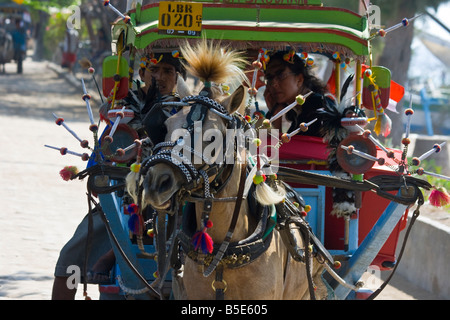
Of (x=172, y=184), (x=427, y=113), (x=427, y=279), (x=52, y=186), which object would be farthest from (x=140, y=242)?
(x=427, y=113)

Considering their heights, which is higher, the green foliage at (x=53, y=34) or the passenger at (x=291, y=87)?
the green foliage at (x=53, y=34)

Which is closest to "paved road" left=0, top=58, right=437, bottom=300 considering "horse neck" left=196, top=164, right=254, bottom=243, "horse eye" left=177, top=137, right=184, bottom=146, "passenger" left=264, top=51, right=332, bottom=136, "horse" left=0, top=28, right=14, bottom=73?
"passenger" left=264, top=51, right=332, bottom=136

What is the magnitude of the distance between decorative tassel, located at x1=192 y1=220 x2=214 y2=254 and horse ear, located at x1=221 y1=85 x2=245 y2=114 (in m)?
0.64

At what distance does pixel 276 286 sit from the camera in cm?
462

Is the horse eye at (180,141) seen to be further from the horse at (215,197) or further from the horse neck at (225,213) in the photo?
the horse neck at (225,213)

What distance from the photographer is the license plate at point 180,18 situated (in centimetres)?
530

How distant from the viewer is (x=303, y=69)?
6855mm

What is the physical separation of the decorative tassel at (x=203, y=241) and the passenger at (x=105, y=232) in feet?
5.49

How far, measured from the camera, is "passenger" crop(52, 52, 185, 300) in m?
5.91

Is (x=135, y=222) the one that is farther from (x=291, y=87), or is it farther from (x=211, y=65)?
(x=291, y=87)

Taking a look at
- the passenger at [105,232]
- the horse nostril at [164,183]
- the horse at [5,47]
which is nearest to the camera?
the horse nostril at [164,183]

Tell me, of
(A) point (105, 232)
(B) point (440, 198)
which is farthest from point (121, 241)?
(B) point (440, 198)

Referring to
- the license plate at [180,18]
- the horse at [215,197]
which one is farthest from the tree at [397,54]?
the horse at [215,197]
